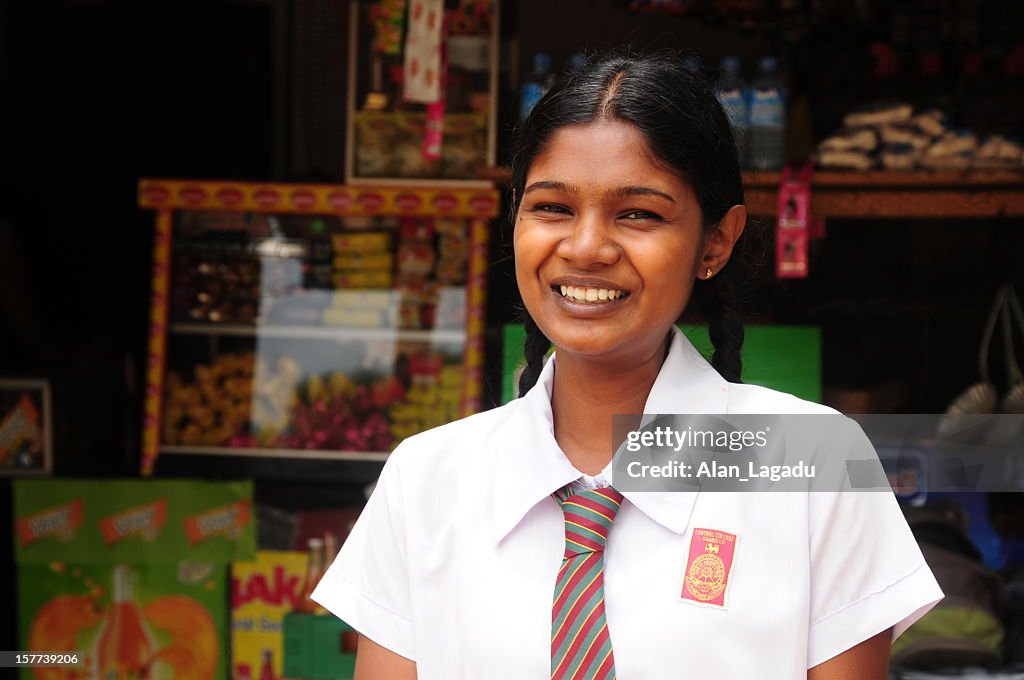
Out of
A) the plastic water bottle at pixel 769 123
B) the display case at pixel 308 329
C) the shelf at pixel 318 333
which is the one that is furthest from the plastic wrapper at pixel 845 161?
the shelf at pixel 318 333

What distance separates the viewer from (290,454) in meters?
3.43

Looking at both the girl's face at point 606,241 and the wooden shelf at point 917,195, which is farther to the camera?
the wooden shelf at point 917,195

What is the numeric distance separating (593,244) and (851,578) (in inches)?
17.3

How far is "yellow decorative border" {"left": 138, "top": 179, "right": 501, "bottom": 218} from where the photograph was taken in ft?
11.0

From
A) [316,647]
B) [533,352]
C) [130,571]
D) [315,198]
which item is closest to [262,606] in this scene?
[316,647]

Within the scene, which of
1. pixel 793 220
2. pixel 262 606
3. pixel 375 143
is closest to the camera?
pixel 793 220

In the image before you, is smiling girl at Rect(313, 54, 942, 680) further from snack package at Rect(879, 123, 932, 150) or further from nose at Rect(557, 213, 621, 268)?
snack package at Rect(879, 123, 932, 150)

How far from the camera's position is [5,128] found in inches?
165

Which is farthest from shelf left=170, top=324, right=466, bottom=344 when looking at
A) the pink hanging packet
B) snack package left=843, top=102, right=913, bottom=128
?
snack package left=843, top=102, right=913, bottom=128

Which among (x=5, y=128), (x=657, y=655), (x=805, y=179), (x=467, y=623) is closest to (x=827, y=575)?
(x=657, y=655)

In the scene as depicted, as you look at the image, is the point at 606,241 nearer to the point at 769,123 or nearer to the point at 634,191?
the point at 634,191

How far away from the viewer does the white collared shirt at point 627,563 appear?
1173 mm

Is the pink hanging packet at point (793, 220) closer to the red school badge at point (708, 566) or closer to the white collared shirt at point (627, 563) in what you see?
the white collared shirt at point (627, 563)

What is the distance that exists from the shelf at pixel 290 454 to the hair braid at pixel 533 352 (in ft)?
6.37
